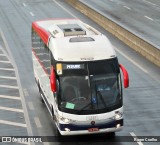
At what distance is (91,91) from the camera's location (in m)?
17.2

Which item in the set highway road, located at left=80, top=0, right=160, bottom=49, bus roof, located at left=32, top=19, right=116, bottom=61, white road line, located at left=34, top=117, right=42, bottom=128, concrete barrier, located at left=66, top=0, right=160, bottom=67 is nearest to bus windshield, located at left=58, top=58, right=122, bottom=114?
bus roof, located at left=32, top=19, right=116, bottom=61

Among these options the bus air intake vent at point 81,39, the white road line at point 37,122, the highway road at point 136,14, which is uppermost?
the bus air intake vent at point 81,39

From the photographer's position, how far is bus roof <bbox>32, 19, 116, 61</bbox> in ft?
57.8

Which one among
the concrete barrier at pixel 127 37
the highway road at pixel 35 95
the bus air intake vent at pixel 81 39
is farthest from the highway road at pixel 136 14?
the bus air intake vent at pixel 81 39

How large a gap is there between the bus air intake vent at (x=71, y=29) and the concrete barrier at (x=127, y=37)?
9824 millimetres

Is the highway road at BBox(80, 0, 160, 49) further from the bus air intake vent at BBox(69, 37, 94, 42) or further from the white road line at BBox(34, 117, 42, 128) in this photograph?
the bus air intake vent at BBox(69, 37, 94, 42)

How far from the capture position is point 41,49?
873 inches

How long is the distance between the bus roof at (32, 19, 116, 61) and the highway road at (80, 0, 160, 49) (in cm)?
1704

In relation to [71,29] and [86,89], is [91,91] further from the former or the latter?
[71,29]

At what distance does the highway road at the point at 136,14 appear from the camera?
40344 mm

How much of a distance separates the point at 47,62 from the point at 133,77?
791 centimetres

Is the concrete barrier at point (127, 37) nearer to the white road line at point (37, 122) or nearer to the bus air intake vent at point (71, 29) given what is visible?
the bus air intake vent at point (71, 29)

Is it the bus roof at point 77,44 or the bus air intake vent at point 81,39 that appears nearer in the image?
the bus roof at point 77,44

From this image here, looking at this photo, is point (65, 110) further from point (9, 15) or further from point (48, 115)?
point (9, 15)
